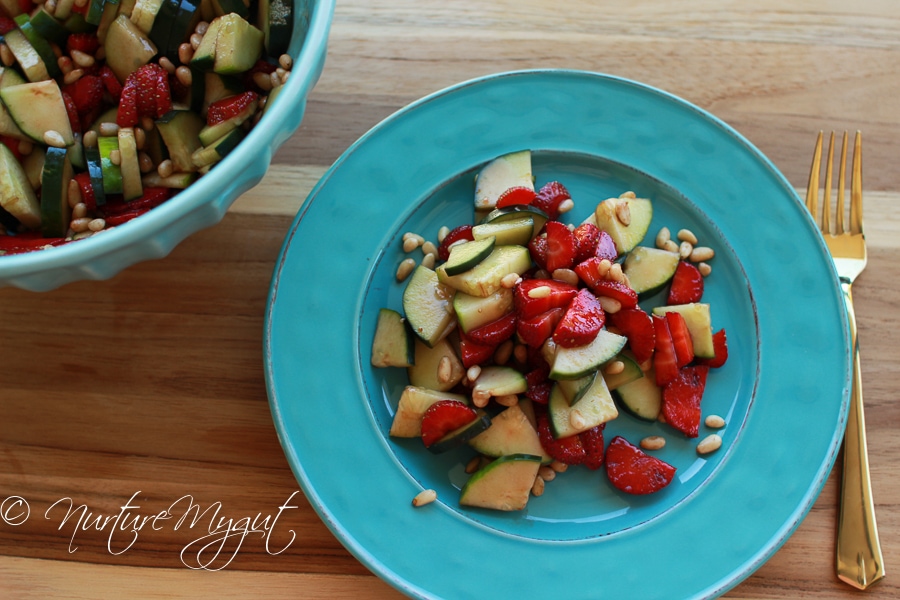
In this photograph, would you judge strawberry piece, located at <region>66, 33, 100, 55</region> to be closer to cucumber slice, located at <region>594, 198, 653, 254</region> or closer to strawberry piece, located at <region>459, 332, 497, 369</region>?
strawberry piece, located at <region>459, 332, 497, 369</region>

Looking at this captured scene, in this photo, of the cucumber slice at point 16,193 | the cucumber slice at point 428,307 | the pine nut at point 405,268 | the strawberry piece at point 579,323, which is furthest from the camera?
the pine nut at point 405,268

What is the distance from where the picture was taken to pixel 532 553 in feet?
4.83

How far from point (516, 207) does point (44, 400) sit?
1162 mm

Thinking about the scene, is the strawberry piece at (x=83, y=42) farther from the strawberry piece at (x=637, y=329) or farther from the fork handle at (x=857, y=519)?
the fork handle at (x=857, y=519)

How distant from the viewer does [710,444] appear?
1552mm

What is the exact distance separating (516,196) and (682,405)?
0.59 metres

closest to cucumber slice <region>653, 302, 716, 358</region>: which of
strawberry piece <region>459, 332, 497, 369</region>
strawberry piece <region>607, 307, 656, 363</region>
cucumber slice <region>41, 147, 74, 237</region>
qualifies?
strawberry piece <region>607, 307, 656, 363</region>

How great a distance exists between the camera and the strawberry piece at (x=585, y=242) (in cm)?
152

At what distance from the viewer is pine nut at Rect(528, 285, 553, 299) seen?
4.68 ft

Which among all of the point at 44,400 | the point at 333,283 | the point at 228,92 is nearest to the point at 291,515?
the point at 333,283

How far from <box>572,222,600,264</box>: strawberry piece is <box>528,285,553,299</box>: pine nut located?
0.44 ft

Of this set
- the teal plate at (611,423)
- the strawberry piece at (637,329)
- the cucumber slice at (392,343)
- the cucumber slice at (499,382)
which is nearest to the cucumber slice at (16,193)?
the teal plate at (611,423)

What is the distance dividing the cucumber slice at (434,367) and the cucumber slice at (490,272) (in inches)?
5.6

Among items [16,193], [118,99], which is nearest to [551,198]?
[118,99]
